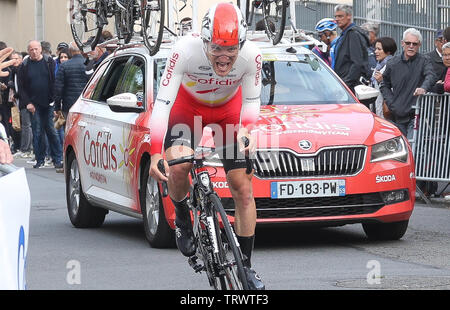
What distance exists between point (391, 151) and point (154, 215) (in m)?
2.05

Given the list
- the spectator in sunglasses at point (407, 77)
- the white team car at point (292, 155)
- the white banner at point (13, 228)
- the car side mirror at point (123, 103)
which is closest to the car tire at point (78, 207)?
the white team car at point (292, 155)

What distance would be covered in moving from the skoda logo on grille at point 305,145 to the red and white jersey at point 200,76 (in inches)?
89.8

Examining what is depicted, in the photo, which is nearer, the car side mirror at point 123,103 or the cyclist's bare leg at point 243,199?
the cyclist's bare leg at point 243,199

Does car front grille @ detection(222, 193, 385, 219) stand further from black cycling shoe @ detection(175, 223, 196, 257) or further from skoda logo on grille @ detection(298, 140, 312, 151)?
black cycling shoe @ detection(175, 223, 196, 257)

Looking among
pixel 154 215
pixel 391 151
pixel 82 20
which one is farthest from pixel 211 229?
pixel 82 20

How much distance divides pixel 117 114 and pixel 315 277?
337 cm

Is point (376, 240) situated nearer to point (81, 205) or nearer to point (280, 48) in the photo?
point (280, 48)

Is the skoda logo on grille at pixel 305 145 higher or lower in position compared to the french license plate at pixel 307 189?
higher

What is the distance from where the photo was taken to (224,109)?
25.6ft

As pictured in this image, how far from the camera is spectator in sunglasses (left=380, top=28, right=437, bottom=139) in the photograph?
14.6 meters

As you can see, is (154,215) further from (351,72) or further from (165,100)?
(351,72)

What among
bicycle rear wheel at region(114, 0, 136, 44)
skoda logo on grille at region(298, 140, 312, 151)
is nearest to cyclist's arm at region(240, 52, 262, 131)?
skoda logo on grille at region(298, 140, 312, 151)

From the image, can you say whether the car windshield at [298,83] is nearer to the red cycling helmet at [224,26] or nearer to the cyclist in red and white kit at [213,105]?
the cyclist in red and white kit at [213,105]

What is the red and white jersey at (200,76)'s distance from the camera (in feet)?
23.5
